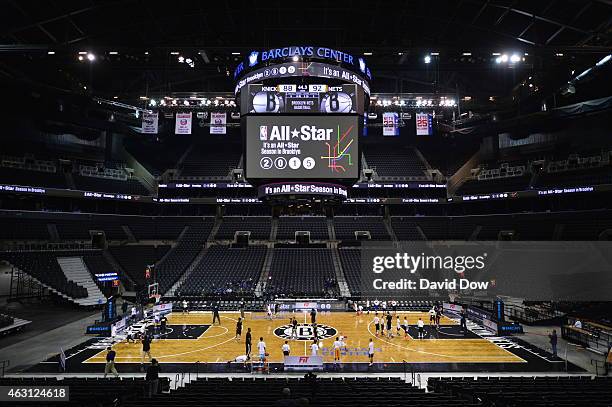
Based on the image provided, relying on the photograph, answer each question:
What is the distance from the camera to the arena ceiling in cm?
1820

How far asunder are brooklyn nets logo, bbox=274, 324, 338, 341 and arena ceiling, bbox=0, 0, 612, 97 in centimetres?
1661

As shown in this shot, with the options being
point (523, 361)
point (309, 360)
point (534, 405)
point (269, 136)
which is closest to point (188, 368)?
point (309, 360)

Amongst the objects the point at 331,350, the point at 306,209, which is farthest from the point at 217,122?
the point at 331,350

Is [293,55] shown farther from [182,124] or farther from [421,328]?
[421,328]

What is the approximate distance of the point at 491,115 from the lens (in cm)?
4078

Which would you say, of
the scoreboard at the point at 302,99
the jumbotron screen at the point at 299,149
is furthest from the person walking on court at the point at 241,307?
the scoreboard at the point at 302,99

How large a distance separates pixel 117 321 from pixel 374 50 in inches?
891

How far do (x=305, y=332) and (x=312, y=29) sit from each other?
1960 centimetres

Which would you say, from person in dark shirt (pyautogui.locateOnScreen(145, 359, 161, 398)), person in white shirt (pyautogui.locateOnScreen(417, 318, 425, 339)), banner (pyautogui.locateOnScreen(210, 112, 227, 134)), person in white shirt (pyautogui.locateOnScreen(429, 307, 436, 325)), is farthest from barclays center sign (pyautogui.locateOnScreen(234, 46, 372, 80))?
person in white shirt (pyautogui.locateOnScreen(429, 307, 436, 325))

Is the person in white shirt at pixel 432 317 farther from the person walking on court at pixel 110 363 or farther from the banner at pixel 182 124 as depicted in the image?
the banner at pixel 182 124

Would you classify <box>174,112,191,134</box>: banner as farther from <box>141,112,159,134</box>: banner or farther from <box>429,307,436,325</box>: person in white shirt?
<box>429,307,436,325</box>: person in white shirt

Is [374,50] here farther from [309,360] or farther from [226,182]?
[226,182]

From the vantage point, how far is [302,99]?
514 inches

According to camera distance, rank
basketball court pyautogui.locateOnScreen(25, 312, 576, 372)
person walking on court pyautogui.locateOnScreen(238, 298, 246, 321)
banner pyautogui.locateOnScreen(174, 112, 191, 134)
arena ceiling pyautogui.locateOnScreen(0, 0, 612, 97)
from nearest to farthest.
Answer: basketball court pyautogui.locateOnScreen(25, 312, 576, 372) → arena ceiling pyautogui.locateOnScreen(0, 0, 612, 97) → banner pyautogui.locateOnScreen(174, 112, 191, 134) → person walking on court pyautogui.locateOnScreen(238, 298, 246, 321)
